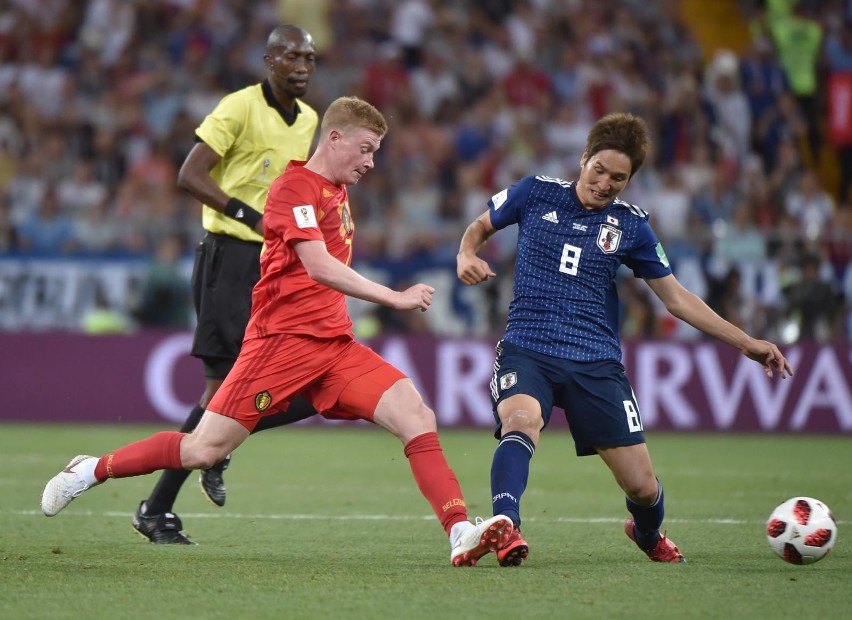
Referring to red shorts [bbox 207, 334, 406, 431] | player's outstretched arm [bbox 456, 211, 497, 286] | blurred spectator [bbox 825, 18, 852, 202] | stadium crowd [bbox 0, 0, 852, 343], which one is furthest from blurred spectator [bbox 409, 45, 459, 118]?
red shorts [bbox 207, 334, 406, 431]

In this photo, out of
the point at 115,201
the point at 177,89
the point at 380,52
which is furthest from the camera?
the point at 380,52

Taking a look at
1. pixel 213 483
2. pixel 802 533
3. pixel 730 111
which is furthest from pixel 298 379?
pixel 730 111

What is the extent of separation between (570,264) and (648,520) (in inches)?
47.4

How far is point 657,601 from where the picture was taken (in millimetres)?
5262

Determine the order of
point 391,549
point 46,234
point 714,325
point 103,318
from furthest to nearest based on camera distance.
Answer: point 46,234, point 103,318, point 391,549, point 714,325

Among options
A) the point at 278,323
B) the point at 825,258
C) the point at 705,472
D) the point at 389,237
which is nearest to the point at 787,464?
the point at 705,472

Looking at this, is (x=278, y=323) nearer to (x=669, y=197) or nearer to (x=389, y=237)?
(x=389, y=237)

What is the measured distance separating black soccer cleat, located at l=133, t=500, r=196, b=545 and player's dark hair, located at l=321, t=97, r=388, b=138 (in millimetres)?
2165

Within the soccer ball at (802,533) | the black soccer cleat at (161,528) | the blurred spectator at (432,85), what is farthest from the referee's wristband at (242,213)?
the blurred spectator at (432,85)

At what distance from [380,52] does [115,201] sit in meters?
4.42

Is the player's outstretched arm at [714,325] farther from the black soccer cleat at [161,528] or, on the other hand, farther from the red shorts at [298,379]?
the black soccer cleat at [161,528]

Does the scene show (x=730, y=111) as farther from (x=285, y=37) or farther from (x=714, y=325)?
(x=714, y=325)

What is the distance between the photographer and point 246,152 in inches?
295

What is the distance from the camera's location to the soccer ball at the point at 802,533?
245 inches
